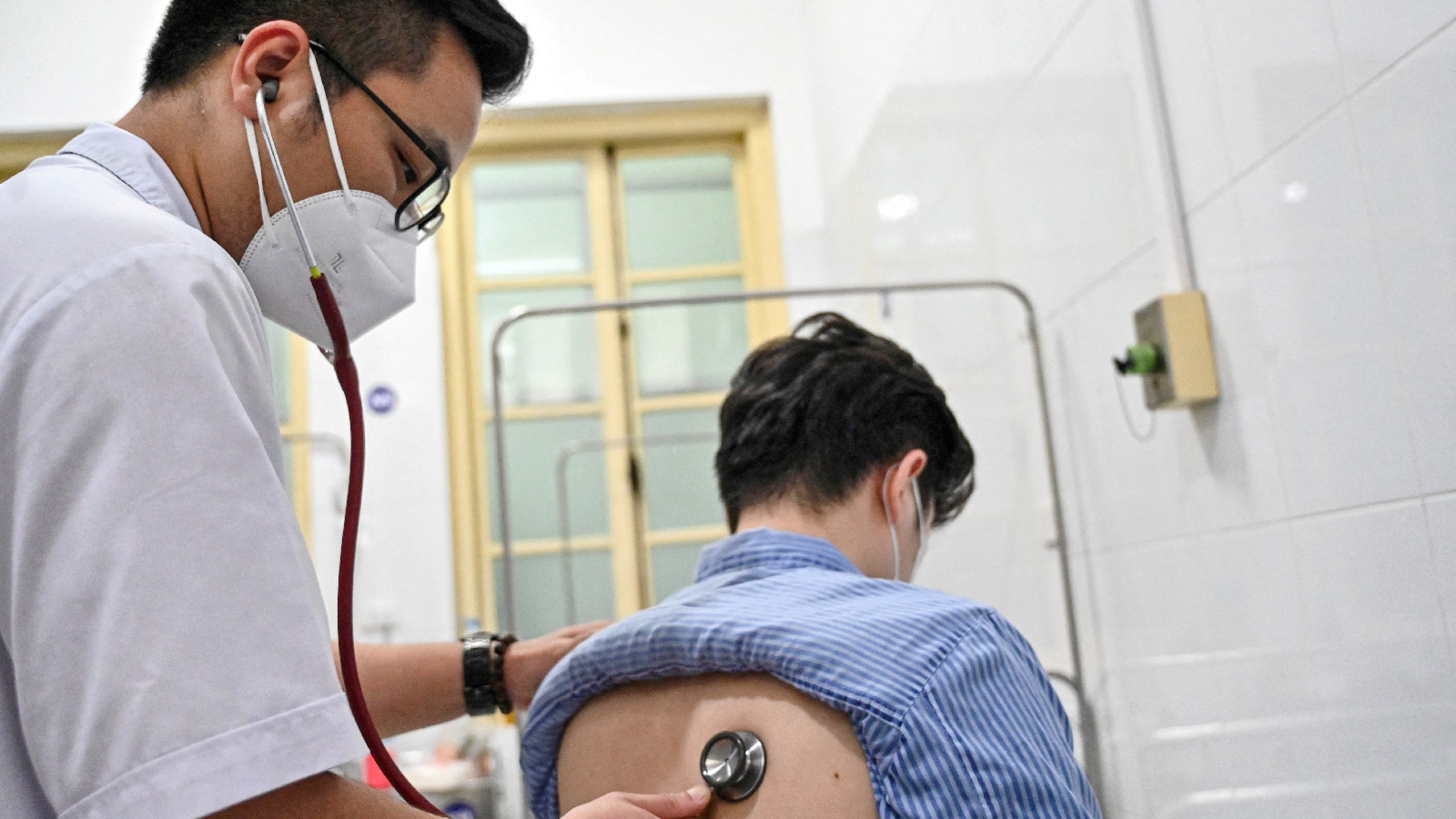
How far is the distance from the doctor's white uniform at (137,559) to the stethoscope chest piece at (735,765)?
1.41 ft

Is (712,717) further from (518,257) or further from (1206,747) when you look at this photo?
(518,257)

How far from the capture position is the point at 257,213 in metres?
0.79

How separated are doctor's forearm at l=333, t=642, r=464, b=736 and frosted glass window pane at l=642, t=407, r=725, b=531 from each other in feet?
7.34

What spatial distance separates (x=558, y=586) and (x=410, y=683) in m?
2.27

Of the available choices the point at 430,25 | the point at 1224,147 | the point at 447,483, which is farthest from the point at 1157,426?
the point at 447,483

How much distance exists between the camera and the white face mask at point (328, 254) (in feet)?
2.60

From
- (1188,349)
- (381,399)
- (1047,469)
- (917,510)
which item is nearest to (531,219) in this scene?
(381,399)

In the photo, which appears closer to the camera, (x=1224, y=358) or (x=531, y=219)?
(x=1224, y=358)

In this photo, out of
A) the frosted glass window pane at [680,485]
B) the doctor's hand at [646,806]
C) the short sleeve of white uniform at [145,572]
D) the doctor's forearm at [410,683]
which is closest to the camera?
the short sleeve of white uniform at [145,572]

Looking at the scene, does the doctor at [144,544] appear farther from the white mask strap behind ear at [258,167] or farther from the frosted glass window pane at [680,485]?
the frosted glass window pane at [680,485]

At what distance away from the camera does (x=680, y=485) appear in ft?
11.4

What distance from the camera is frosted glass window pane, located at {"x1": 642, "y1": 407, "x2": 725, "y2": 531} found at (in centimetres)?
346

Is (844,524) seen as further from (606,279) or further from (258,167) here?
(606,279)

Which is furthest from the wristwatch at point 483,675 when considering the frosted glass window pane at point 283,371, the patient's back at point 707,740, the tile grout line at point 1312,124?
the frosted glass window pane at point 283,371
